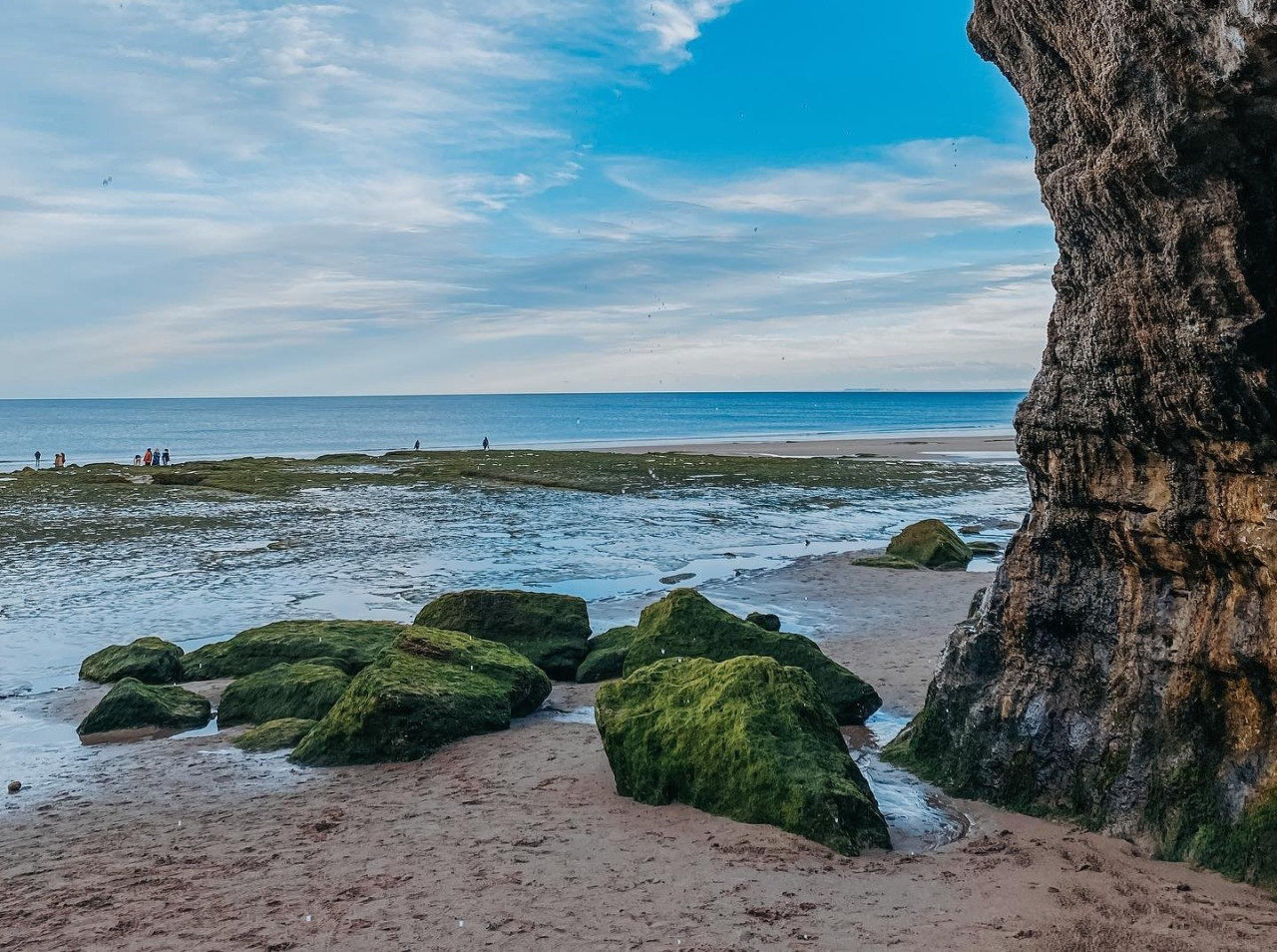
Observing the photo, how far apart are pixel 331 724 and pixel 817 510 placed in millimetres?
27053

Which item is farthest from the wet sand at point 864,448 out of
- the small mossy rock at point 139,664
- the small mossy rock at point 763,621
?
the small mossy rock at point 139,664

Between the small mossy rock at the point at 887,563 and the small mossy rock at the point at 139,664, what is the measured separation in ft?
50.4

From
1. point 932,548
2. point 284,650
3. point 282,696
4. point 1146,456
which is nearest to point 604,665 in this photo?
point 282,696

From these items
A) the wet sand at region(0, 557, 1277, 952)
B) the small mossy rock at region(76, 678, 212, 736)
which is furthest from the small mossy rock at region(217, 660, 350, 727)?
the wet sand at region(0, 557, 1277, 952)

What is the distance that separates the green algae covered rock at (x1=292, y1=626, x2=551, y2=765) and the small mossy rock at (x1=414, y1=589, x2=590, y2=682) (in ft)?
5.55

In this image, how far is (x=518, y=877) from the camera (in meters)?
7.63

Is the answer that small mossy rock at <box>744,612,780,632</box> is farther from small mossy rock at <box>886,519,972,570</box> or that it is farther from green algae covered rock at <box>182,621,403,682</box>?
small mossy rock at <box>886,519,972,570</box>

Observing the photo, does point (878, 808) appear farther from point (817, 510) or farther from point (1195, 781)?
point (817, 510)

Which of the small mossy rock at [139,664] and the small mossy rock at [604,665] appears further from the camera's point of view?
the small mossy rock at [139,664]

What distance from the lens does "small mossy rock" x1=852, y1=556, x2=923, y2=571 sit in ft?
77.6

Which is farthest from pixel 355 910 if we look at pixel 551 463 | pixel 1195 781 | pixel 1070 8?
pixel 551 463

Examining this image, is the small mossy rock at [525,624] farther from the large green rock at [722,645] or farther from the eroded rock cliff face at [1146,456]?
the eroded rock cliff face at [1146,456]

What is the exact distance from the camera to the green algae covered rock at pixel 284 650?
14.9 m

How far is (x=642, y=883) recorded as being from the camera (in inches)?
294
